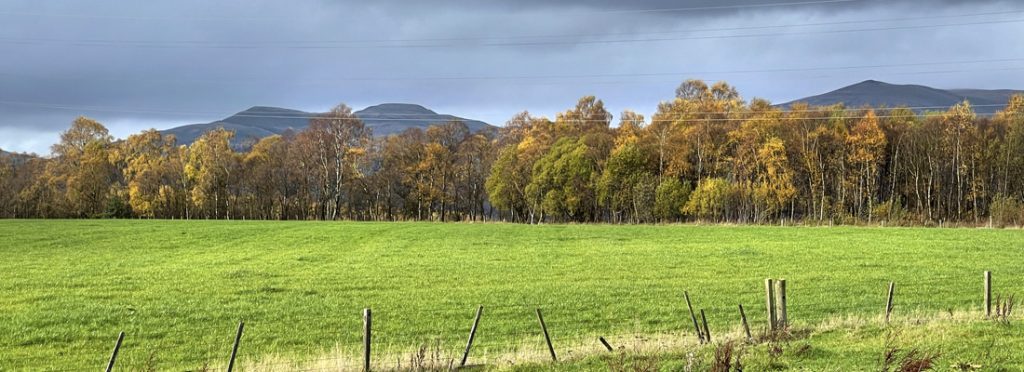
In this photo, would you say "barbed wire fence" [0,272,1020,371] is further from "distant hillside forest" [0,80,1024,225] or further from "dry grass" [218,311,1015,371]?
"distant hillside forest" [0,80,1024,225]

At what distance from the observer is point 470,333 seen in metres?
15.4

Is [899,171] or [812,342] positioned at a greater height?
[899,171]

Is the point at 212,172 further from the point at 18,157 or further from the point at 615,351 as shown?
the point at 615,351

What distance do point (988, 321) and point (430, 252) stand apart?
3417 centimetres

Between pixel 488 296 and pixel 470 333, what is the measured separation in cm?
1080

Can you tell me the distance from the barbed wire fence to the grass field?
0.11 metres

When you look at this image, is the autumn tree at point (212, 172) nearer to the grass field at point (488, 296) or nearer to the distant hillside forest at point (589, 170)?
the distant hillside forest at point (589, 170)

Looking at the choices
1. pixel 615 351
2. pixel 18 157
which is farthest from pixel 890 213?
pixel 18 157

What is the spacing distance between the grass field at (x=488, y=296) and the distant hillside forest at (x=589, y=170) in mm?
30708

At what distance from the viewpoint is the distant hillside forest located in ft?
272

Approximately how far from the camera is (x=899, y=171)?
86.6 metres

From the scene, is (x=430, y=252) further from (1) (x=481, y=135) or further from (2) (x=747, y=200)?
(1) (x=481, y=135)

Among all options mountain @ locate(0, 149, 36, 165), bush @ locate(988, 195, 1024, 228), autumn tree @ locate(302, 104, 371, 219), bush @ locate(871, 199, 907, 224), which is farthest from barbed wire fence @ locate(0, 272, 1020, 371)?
mountain @ locate(0, 149, 36, 165)

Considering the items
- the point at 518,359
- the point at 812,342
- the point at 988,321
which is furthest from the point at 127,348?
the point at 988,321
